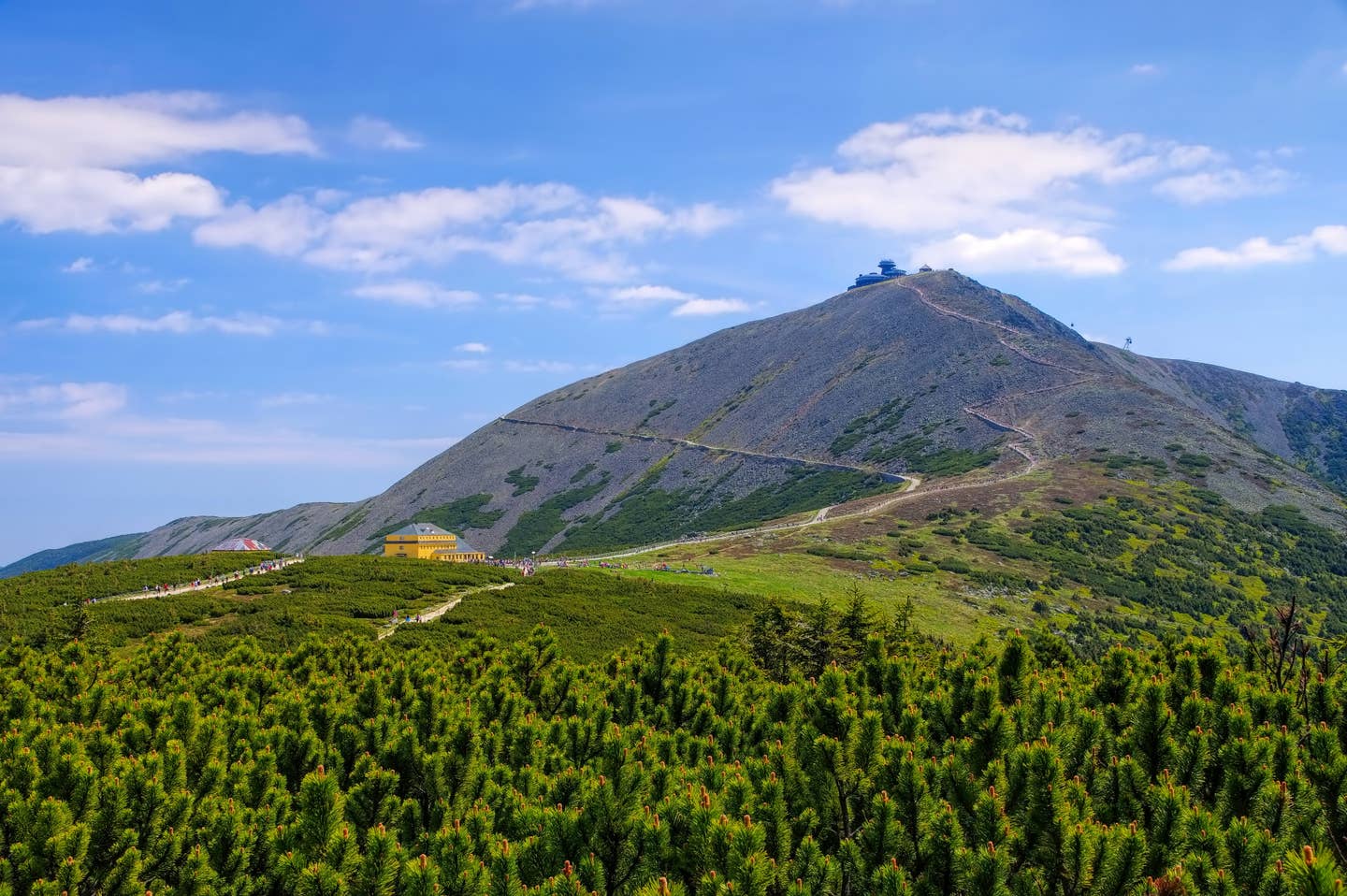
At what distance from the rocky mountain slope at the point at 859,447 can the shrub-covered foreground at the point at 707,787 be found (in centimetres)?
9961

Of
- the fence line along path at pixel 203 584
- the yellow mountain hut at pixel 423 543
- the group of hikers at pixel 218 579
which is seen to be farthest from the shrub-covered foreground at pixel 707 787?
the yellow mountain hut at pixel 423 543

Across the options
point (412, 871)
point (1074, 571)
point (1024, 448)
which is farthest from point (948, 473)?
point (412, 871)

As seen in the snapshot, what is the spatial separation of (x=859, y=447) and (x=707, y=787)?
144246 mm

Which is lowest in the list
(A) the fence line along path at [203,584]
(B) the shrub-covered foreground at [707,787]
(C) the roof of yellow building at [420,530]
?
(B) the shrub-covered foreground at [707,787]

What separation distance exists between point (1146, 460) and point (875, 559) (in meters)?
55.2

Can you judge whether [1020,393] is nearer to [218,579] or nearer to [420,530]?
[420,530]

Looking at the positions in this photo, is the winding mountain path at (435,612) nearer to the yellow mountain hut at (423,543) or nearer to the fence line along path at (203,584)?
the fence line along path at (203,584)

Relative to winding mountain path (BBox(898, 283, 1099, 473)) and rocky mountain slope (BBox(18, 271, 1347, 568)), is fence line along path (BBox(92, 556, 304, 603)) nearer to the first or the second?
rocky mountain slope (BBox(18, 271, 1347, 568))

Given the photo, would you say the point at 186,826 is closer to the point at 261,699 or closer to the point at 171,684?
the point at 261,699

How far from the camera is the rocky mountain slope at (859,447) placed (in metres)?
115

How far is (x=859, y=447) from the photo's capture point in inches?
5935

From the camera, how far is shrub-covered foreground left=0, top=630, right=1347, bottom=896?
778 cm

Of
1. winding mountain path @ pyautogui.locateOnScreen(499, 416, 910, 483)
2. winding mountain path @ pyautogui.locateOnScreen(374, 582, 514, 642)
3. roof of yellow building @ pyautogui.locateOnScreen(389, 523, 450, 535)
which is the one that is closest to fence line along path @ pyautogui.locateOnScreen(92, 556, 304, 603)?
winding mountain path @ pyautogui.locateOnScreen(374, 582, 514, 642)

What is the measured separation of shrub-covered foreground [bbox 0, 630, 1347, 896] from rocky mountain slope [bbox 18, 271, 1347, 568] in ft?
327
